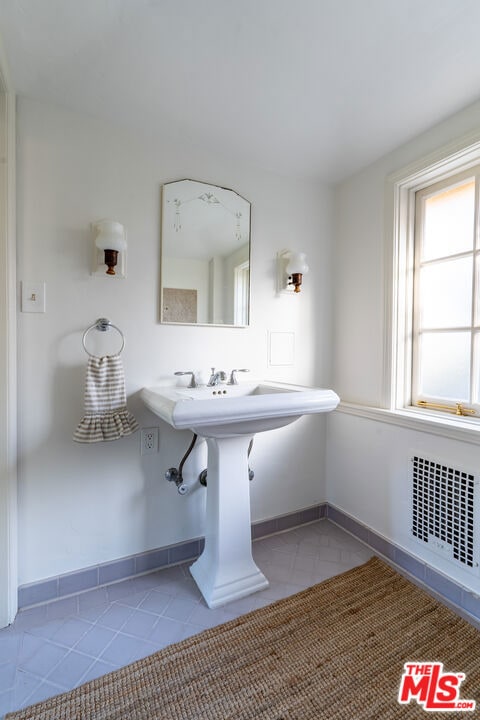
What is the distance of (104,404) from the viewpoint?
4.46ft

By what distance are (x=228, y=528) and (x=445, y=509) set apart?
917mm

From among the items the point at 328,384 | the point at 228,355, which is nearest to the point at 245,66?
the point at 228,355

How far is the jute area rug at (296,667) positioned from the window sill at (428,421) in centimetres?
69

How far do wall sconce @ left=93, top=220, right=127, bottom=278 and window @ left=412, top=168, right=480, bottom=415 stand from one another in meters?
1.44

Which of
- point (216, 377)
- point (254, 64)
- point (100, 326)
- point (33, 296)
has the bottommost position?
point (216, 377)

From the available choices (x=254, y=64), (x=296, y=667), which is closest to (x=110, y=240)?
(x=254, y=64)

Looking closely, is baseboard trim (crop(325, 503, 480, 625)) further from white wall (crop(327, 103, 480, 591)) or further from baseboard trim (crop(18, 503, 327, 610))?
baseboard trim (crop(18, 503, 327, 610))

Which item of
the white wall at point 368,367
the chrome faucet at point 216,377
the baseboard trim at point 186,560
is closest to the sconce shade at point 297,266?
the white wall at point 368,367

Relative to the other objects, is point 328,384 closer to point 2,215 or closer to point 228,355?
point 228,355

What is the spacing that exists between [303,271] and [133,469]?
1.31 meters

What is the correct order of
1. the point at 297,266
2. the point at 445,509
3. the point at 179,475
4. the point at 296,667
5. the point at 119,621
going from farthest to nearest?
the point at 297,266 → the point at 179,475 → the point at 445,509 → the point at 119,621 → the point at 296,667

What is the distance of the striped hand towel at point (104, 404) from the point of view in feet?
4.36

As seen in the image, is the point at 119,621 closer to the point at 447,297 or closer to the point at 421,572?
the point at 421,572

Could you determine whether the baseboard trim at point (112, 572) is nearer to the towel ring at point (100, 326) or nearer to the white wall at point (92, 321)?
the white wall at point (92, 321)
